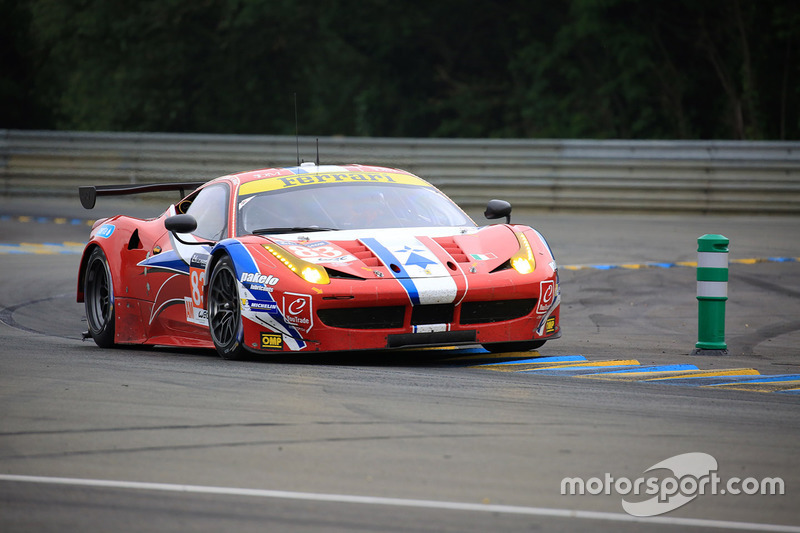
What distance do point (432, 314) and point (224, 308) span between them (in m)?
1.38

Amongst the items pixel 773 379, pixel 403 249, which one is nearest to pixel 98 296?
pixel 403 249

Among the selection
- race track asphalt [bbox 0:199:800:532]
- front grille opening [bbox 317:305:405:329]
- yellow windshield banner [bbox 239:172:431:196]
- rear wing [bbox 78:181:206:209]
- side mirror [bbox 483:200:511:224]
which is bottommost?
race track asphalt [bbox 0:199:800:532]

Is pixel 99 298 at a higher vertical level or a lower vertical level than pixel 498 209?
lower

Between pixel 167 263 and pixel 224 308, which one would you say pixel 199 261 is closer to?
pixel 167 263

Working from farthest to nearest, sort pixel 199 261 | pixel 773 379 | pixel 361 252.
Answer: pixel 199 261 → pixel 361 252 → pixel 773 379

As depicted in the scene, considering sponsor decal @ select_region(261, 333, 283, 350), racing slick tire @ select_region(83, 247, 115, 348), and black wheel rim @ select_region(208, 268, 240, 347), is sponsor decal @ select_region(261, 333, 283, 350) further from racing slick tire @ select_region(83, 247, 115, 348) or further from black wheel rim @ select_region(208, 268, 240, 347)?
racing slick tire @ select_region(83, 247, 115, 348)

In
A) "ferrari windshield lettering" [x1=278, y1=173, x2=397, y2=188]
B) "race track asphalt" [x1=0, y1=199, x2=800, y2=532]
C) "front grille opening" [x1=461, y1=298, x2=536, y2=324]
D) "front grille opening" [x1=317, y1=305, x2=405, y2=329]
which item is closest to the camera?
"race track asphalt" [x1=0, y1=199, x2=800, y2=532]

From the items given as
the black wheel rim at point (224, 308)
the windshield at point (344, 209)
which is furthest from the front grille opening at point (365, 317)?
the windshield at point (344, 209)

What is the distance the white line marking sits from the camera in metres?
4.50

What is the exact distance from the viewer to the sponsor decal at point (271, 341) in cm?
827

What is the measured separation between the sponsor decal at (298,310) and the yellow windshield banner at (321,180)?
1.59 m

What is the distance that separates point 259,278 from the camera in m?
8.31

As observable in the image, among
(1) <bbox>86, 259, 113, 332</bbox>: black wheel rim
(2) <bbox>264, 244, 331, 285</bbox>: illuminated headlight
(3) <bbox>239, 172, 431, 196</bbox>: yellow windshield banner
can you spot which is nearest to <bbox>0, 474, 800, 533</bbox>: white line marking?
(2) <bbox>264, 244, 331, 285</bbox>: illuminated headlight

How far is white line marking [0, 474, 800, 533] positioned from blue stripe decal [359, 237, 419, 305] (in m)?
3.34
